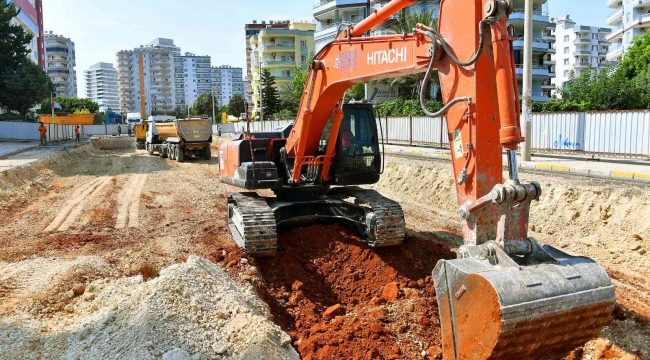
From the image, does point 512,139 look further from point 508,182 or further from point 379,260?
point 379,260

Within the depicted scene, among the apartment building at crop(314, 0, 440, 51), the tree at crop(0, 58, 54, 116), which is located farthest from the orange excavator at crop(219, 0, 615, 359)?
the apartment building at crop(314, 0, 440, 51)

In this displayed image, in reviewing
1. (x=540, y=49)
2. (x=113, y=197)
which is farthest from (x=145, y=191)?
(x=540, y=49)

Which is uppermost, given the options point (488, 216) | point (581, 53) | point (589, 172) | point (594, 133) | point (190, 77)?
point (190, 77)

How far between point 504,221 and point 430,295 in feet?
→ 8.86

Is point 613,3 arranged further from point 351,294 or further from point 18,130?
point 351,294

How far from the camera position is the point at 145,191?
1592cm

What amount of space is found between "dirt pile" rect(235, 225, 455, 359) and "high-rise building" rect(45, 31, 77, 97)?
154 m

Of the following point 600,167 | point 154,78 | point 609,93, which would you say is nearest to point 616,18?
point 609,93

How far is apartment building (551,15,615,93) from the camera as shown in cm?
10625

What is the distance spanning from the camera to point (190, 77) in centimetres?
18462

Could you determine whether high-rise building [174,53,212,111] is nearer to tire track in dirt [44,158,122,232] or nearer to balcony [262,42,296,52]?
balcony [262,42,296,52]

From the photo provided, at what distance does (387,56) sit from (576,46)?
116382mm

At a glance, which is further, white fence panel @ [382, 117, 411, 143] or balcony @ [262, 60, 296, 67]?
balcony @ [262, 60, 296, 67]

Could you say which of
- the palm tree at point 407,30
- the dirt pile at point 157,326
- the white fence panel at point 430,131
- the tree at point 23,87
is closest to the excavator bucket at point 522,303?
the dirt pile at point 157,326
